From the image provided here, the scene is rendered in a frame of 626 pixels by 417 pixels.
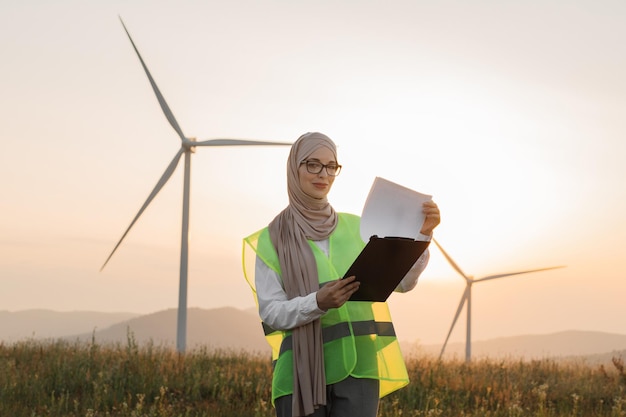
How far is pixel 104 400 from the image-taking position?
30.7 feet

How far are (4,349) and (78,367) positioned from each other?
2.85 m

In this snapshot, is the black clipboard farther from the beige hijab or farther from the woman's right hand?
the beige hijab

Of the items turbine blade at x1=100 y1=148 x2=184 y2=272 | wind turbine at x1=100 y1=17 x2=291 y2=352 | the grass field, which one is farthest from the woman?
turbine blade at x1=100 y1=148 x2=184 y2=272

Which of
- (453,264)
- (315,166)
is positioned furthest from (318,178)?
(453,264)

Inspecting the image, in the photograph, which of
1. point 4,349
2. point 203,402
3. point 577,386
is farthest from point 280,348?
point 4,349

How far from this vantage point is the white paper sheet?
3738 mm

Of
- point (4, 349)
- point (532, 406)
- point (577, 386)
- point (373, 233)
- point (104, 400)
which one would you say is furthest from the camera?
point (4, 349)

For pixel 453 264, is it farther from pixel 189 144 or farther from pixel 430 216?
pixel 430 216

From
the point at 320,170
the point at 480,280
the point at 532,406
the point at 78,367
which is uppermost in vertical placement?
the point at 480,280

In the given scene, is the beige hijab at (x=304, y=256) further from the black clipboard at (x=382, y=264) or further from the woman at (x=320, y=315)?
the black clipboard at (x=382, y=264)

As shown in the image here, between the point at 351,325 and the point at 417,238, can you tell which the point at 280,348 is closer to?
the point at 351,325

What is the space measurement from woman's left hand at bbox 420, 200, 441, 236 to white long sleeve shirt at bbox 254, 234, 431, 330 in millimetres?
50

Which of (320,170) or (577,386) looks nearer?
(320,170)

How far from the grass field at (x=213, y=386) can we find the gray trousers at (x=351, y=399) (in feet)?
15.3
